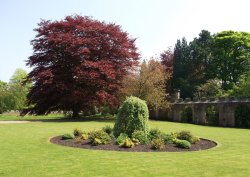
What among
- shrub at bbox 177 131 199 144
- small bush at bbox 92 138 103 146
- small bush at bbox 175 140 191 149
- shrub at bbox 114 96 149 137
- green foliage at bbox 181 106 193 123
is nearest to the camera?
small bush at bbox 175 140 191 149

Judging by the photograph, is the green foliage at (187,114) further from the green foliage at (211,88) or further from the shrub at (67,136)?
the shrub at (67,136)

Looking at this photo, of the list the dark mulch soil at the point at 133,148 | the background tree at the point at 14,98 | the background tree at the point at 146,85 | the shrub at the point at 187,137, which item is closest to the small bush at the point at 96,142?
the dark mulch soil at the point at 133,148

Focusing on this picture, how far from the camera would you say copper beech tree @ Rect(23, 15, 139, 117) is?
3716 centimetres

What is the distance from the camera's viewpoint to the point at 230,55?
187 feet

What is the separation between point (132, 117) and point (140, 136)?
120 centimetres

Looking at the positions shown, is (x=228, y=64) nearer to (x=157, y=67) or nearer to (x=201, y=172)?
(x=157, y=67)

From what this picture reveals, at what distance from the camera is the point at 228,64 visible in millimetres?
57531

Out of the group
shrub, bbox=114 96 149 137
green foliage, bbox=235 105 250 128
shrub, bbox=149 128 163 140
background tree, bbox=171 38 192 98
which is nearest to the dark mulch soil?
shrub, bbox=149 128 163 140

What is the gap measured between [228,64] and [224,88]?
14.1 feet

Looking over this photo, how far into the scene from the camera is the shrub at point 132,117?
1708cm

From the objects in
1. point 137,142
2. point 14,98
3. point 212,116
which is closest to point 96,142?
point 137,142

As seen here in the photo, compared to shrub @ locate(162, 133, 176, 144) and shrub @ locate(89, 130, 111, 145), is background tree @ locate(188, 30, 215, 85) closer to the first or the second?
shrub @ locate(162, 133, 176, 144)

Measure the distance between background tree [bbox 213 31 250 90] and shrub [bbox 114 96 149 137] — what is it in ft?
135

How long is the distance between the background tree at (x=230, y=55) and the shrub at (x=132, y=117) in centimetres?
4128
